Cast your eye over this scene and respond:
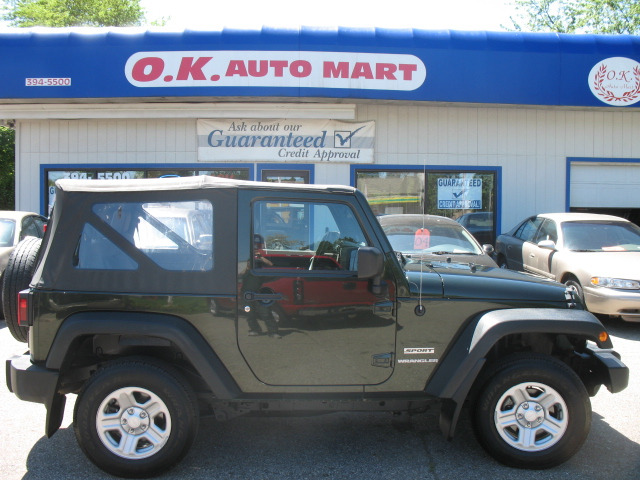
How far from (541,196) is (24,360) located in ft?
36.6

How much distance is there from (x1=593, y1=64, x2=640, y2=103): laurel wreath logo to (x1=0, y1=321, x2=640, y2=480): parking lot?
8.40m

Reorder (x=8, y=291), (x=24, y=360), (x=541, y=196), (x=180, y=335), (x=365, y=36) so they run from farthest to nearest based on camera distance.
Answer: (x=541, y=196)
(x=365, y=36)
(x=8, y=291)
(x=24, y=360)
(x=180, y=335)

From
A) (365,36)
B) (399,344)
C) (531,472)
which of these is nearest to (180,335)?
(399,344)

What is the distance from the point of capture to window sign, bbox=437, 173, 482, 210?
1195 cm

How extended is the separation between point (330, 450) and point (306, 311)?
1096 mm

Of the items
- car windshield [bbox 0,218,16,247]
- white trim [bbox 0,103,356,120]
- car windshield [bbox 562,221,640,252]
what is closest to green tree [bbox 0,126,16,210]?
white trim [bbox 0,103,356,120]

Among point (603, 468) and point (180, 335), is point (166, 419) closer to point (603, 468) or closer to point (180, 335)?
point (180, 335)

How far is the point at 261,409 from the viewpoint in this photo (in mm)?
3441

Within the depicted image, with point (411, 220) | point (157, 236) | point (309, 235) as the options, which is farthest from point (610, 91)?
point (157, 236)

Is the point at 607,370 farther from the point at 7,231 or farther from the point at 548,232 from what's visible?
the point at 7,231

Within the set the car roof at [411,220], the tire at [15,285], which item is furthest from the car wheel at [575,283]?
the tire at [15,285]

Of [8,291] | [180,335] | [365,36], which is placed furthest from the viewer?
[365,36]

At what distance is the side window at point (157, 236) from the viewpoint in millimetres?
3395

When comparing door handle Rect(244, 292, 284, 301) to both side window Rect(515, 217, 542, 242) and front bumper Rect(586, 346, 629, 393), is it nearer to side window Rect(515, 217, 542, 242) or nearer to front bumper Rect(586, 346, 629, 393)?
front bumper Rect(586, 346, 629, 393)
